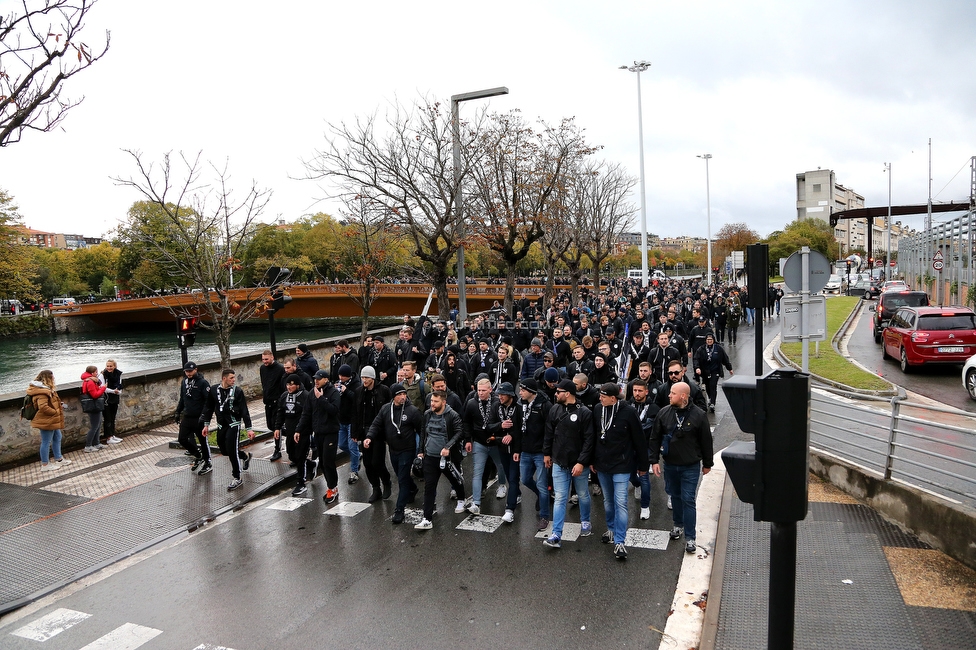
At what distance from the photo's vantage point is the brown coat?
999 centimetres

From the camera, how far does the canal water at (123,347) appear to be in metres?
34.6

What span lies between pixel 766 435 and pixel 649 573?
3454 millimetres

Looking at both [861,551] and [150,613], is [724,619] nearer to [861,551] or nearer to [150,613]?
[861,551]

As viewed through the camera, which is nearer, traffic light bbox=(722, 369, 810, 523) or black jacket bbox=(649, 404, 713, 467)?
traffic light bbox=(722, 369, 810, 523)

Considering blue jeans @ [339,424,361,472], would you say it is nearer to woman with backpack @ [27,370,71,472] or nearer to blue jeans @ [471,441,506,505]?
blue jeans @ [471,441,506,505]

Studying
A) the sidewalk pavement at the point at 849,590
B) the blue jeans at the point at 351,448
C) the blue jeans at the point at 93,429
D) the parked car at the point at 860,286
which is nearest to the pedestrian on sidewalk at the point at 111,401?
the blue jeans at the point at 93,429

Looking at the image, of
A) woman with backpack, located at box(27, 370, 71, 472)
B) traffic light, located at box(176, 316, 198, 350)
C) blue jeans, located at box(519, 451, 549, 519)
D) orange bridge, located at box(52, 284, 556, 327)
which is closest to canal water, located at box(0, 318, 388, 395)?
orange bridge, located at box(52, 284, 556, 327)

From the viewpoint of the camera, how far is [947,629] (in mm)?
4633

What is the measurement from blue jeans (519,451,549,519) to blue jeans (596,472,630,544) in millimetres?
816

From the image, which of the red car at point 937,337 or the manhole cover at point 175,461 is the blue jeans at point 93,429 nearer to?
the manhole cover at point 175,461

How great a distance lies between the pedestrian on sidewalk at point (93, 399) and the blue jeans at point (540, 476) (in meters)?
8.38

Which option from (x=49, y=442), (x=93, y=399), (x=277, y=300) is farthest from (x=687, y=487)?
(x=93, y=399)

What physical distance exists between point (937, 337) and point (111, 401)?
1789cm

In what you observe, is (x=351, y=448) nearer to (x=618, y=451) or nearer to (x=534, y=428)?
(x=534, y=428)
